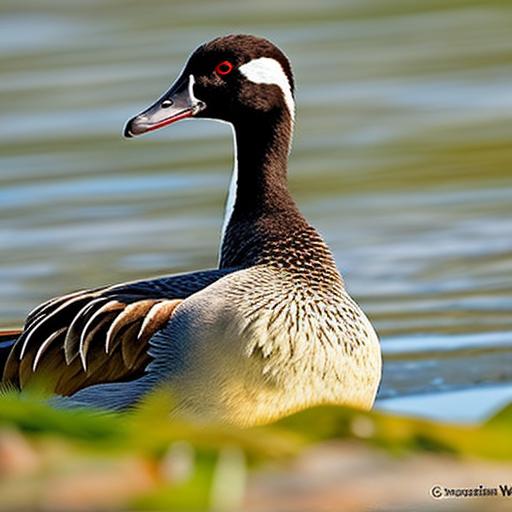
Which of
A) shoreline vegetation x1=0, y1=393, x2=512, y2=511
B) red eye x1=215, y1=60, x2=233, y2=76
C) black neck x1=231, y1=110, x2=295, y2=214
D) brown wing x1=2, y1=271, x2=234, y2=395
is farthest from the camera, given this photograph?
red eye x1=215, y1=60, x2=233, y2=76

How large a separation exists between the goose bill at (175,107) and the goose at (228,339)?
0.51 m

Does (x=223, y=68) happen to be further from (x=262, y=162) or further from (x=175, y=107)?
(x=262, y=162)

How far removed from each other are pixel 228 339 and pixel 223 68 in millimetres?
1668

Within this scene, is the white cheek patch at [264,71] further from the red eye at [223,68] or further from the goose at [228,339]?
the goose at [228,339]

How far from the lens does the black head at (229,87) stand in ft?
A: 21.0

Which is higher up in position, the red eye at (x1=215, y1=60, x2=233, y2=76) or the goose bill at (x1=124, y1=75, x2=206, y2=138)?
the red eye at (x1=215, y1=60, x2=233, y2=76)

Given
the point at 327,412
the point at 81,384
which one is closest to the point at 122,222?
the point at 81,384

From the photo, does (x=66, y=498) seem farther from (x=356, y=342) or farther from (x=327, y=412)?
(x=356, y=342)

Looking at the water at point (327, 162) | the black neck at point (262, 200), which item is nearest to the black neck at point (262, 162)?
the black neck at point (262, 200)

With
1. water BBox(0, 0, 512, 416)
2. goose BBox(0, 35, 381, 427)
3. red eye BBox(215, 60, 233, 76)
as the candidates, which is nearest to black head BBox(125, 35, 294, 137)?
red eye BBox(215, 60, 233, 76)

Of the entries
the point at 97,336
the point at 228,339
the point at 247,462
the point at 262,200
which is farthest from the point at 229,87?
the point at 247,462

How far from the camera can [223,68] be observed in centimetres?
645

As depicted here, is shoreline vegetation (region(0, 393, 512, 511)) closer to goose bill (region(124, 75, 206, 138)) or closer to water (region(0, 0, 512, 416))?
goose bill (region(124, 75, 206, 138))

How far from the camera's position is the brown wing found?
17.7 ft
